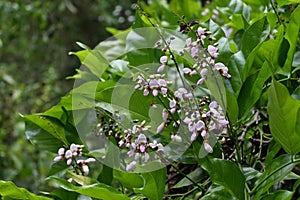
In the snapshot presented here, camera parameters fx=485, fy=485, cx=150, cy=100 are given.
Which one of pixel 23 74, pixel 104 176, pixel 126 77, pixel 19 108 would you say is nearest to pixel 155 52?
pixel 126 77

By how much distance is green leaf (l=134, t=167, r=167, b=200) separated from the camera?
0.44 metres

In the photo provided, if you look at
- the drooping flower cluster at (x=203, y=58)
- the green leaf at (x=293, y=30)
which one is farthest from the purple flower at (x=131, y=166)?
the green leaf at (x=293, y=30)

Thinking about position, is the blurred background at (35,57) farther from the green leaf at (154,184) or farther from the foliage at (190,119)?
the green leaf at (154,184)

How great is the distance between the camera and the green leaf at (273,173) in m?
0.43

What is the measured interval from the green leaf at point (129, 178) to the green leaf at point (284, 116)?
5.7 inches

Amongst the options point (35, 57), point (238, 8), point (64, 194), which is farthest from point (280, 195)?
point (35, 57)

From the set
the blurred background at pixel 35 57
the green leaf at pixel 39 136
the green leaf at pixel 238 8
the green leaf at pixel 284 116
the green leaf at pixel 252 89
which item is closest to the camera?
the green leaf at pixel 284 116

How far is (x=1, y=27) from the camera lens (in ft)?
7.29

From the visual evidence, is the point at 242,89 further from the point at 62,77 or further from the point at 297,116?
the point at 62,77

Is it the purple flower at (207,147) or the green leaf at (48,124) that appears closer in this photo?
the purple flower at (207,147)

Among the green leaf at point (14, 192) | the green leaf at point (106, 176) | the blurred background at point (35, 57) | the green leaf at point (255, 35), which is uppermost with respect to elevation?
the green leaf at point (255, 35)

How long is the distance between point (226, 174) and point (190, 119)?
0.06m

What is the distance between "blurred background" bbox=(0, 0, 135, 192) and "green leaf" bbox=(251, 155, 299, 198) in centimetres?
161

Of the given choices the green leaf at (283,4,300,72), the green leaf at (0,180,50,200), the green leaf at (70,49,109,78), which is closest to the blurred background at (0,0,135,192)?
the green leaf at (70,49,109,78)
